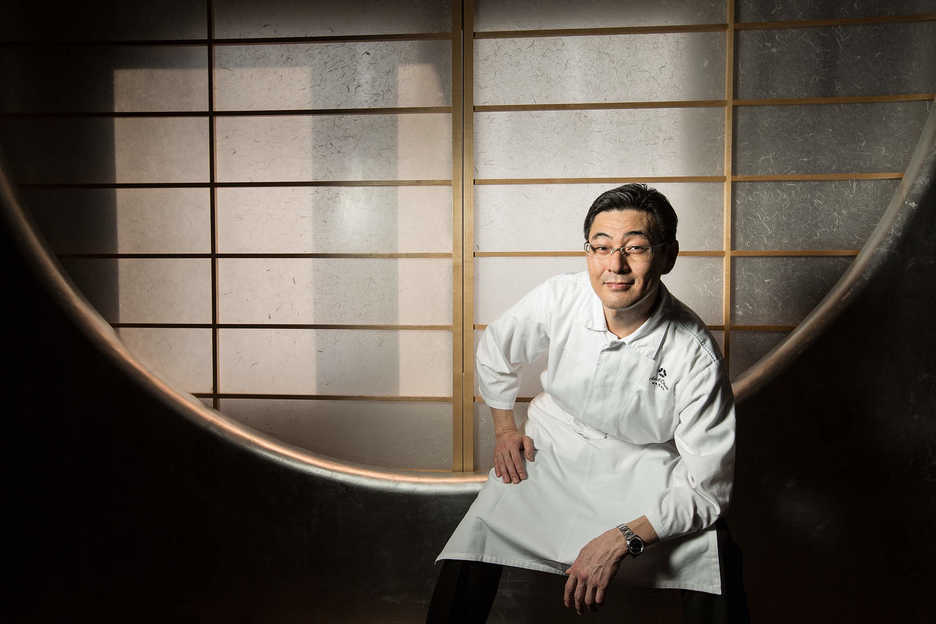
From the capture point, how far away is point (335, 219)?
2.23 m

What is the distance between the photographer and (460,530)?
1524mm

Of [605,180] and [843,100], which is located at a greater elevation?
[843,100]

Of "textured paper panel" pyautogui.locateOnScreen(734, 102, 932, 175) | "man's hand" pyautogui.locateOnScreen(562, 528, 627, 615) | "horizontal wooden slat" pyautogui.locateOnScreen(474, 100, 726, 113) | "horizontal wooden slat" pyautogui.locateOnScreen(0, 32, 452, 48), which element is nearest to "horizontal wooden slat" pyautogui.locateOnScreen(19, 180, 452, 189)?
"horizontal wooden slat" pyautogui.locateOnScreen(474, 100, 726, 113)

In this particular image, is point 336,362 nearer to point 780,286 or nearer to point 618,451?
point 618,451

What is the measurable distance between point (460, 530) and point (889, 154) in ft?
5.81

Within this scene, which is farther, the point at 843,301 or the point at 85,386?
the point at 85,386

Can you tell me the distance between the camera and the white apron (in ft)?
4.62

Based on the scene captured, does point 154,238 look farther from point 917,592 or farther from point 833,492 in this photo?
point 917,592

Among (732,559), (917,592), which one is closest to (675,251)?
(732,559)

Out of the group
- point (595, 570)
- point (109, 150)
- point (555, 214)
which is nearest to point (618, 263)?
point (595, 570)

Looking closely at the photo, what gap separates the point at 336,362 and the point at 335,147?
74cm

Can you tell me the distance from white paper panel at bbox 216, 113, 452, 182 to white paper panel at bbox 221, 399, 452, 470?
79 centimetres

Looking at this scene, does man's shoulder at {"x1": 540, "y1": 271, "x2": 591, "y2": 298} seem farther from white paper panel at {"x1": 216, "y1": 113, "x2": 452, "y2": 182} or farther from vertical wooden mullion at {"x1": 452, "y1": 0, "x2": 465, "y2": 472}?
white paper panel at {"x1": 216, "y1": 113, "x2": 452, "y2": 182}

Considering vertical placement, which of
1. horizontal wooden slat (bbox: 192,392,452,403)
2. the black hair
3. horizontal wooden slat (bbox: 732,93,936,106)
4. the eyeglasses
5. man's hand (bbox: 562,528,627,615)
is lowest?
man's hand (bbox: 562,528,627,615)
